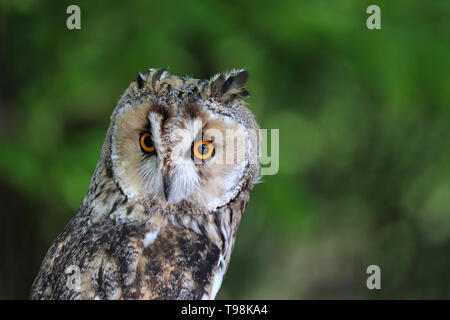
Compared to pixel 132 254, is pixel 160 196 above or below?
above

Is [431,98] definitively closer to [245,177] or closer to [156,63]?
[156,63]

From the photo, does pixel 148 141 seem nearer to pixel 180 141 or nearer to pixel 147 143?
pixel 147 143

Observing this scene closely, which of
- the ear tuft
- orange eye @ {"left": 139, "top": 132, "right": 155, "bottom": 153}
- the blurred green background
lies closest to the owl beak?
orange eye @ {"left": 139, "top": 132, "right": 155, "bottom": 153}

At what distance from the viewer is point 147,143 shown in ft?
8.21

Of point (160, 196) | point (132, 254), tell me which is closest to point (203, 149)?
point (160, 196)

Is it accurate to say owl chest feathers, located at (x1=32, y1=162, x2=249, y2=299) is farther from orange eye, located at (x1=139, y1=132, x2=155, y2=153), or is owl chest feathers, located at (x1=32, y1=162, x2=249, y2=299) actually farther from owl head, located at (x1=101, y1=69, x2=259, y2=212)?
orange eye, located at (x1=139, y1=132, x2=155, y2=153)

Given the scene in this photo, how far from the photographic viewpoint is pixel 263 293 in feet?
21.9

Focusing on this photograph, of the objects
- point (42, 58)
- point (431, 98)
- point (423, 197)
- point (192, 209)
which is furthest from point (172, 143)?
point (423, 197)

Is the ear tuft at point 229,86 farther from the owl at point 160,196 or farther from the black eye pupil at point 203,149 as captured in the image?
the black eye pupil at point 203,149

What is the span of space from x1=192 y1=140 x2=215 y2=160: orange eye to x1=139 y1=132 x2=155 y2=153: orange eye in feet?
0.58

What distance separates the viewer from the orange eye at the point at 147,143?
8.16 ft

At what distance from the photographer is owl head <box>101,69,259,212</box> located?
2420mm

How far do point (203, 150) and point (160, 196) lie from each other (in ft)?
0.90
